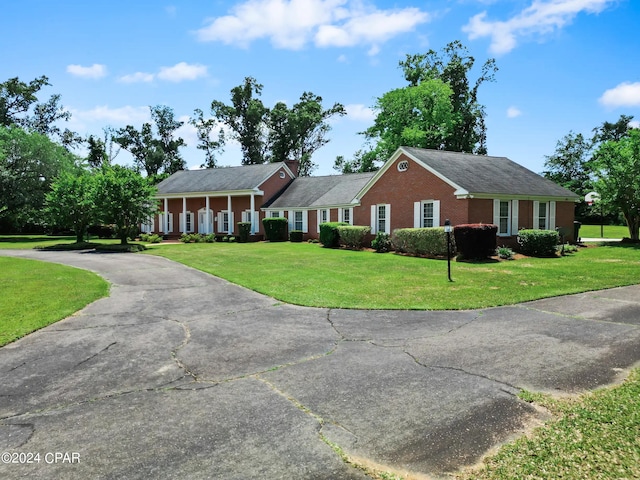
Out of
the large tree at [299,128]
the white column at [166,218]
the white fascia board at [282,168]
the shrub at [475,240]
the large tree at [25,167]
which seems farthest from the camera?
the large tree at [299,128]

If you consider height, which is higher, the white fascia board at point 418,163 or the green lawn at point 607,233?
the white fascia board at point 418,163

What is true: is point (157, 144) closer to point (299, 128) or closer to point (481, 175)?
point (299, 128)

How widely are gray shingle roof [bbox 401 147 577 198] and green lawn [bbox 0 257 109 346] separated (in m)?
16.5

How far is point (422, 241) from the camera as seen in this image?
19.8 meters

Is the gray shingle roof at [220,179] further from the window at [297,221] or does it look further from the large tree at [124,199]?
the large tree at [124,199]

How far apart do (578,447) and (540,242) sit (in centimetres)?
1792

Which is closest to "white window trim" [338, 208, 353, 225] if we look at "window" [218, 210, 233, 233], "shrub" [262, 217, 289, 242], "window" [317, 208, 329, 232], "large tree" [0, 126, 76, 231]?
"window" [317, 208, 329, 232]

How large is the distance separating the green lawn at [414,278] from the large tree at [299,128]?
40.7m

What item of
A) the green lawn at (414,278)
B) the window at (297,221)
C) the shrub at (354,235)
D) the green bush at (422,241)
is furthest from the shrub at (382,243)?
the window at (297,221)

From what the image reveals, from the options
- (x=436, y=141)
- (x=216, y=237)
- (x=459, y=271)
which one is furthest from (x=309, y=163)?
(x=459, y=271)

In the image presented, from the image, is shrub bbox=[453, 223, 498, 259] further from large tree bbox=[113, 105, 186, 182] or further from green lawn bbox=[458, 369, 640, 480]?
large tree bbox=[113, 105, 186, 182]

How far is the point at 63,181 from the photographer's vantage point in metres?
29.0

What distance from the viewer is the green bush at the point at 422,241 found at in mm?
18953

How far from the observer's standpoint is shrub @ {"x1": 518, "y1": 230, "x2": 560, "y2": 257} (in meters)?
19.3
